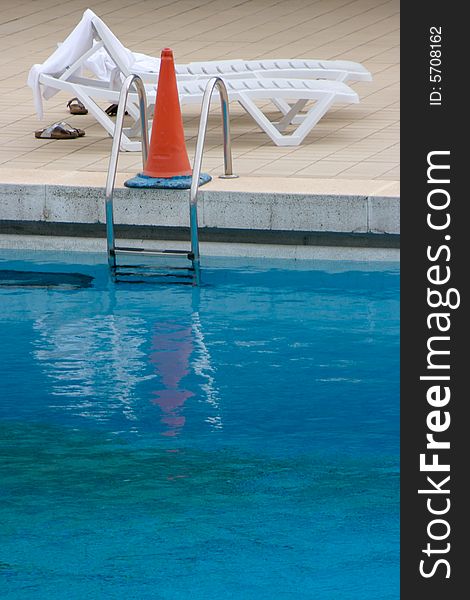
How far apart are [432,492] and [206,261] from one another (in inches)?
178

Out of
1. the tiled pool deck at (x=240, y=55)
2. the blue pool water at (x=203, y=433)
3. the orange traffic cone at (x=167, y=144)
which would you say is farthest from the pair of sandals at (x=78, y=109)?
the blue pool water at (x=203, y=433)

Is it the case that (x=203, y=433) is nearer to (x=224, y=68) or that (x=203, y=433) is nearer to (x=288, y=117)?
(x=288, y=117)

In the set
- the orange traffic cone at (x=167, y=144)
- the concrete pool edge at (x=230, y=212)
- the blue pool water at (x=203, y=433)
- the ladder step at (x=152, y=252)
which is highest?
the orange traffic cone at (x=167, y=144)

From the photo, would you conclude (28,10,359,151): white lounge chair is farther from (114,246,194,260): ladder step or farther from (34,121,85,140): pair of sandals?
(114,246,194,260): ladder step

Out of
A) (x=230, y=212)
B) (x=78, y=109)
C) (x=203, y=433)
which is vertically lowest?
(x=203, y=433)

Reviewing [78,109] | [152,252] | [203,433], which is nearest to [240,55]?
[78,109]

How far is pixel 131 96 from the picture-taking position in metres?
10.9

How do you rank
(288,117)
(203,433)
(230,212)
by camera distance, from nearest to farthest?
(203,433), (230,212), (288,117)

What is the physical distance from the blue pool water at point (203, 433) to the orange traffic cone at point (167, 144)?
0.55 meters

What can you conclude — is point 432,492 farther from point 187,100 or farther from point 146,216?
point 187,100

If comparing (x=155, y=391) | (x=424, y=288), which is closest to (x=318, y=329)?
(x=155, y=391)

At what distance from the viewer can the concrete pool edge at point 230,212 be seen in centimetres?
860

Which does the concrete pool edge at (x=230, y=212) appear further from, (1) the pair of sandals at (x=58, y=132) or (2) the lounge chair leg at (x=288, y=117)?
(2) the lounge chair leg at (x=288, y=117)

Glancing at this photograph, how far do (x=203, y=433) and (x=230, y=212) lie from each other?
270 cm
